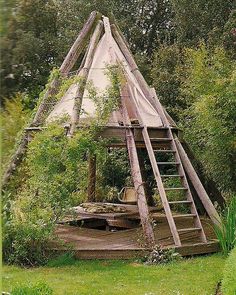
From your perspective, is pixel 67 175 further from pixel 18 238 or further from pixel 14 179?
pixel 14 179

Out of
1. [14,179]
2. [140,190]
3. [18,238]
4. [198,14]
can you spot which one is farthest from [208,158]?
[198,14]

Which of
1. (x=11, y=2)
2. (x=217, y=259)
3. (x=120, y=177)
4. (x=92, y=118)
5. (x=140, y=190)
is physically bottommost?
(x=120, y=177)

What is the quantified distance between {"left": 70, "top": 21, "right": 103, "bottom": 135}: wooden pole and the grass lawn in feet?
7.04

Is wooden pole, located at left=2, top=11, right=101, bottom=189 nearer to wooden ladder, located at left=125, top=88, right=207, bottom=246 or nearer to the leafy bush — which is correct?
wooden ladder, located at left=125, top=88, right=207, bottom=246

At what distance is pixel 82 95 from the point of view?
9.29 m

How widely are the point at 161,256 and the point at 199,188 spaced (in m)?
1.82

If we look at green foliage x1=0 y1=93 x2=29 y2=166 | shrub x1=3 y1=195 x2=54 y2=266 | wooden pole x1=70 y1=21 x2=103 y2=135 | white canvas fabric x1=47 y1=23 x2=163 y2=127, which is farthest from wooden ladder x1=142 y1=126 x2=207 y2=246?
green foliage x1=0 y1=93 x2=29 y2=166

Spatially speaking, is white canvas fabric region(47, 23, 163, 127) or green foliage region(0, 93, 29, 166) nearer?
green foliage region(0, 93, 29, 166)

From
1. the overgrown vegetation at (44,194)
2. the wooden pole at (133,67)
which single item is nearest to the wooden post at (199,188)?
the wooden pole at (133,67)

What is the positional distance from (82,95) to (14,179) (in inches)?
80.7

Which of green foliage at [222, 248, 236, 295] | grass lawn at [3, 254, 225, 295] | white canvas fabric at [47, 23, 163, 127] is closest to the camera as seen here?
green foliage at [222, 248, 236, 295]

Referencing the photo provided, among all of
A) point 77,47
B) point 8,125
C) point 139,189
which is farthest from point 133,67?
point 8,125

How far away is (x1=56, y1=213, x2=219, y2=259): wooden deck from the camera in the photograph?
839 cm

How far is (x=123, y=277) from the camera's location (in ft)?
23.9
